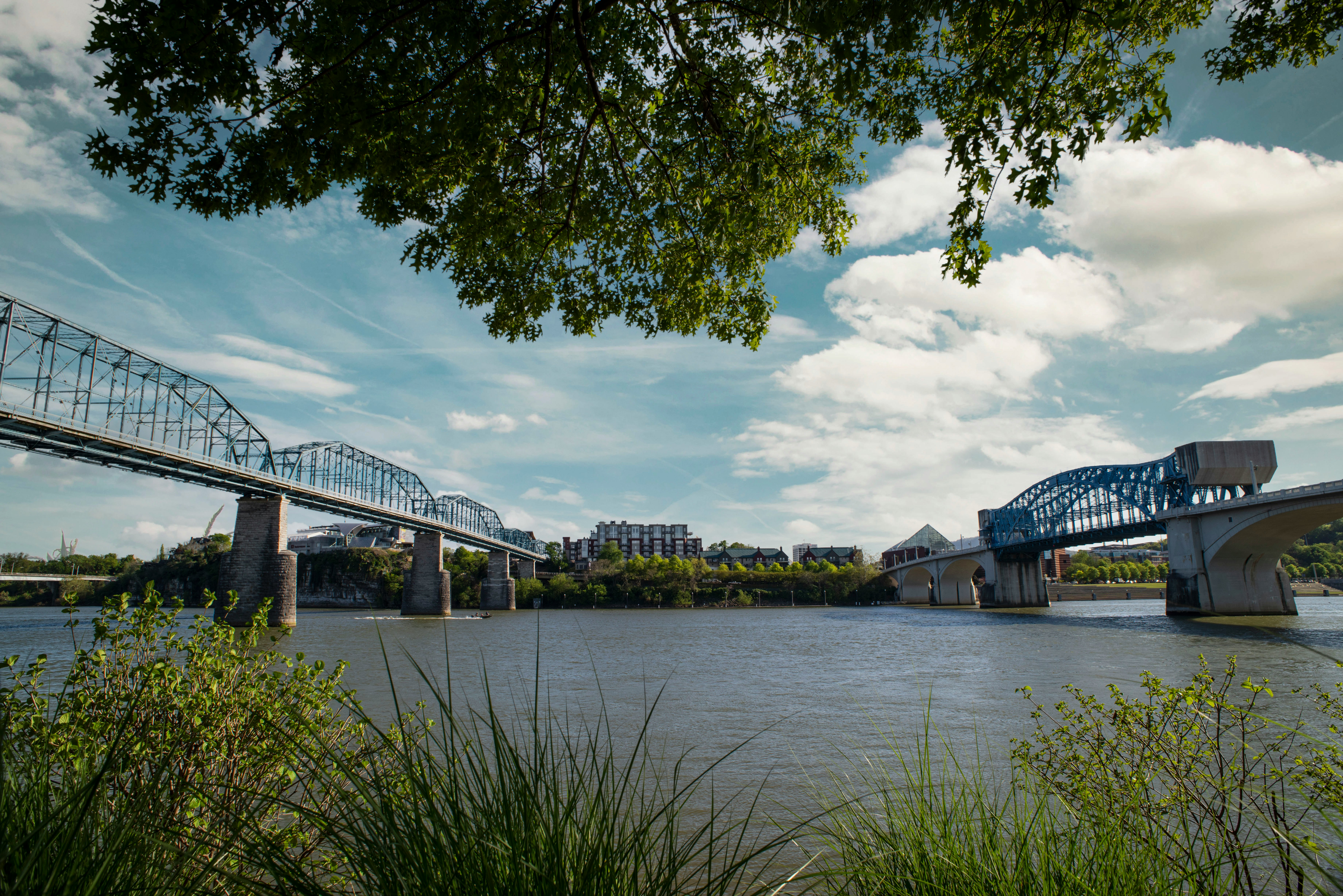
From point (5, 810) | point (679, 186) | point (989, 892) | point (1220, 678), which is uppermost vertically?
point (679, 186)

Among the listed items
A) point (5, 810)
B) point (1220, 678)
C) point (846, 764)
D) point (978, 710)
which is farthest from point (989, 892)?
point (1220, 678)

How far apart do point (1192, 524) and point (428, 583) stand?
75.2 meters

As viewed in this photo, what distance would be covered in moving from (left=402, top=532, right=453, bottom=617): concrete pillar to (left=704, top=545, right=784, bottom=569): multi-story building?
7714 centimetres

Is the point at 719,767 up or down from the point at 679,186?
down

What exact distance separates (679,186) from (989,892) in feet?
25.7

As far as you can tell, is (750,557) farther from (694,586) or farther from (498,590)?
(498,590)

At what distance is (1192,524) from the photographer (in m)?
53.7

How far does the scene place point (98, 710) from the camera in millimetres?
4035

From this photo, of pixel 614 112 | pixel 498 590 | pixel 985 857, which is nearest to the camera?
pixel 985 857

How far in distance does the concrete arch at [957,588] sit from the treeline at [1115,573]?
6175 centimetres

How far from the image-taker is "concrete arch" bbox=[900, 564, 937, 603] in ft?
377

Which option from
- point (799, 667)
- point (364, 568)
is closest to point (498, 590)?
point (364, 568)

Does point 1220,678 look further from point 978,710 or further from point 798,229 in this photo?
point 798,229

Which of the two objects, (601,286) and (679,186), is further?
(601,286)
